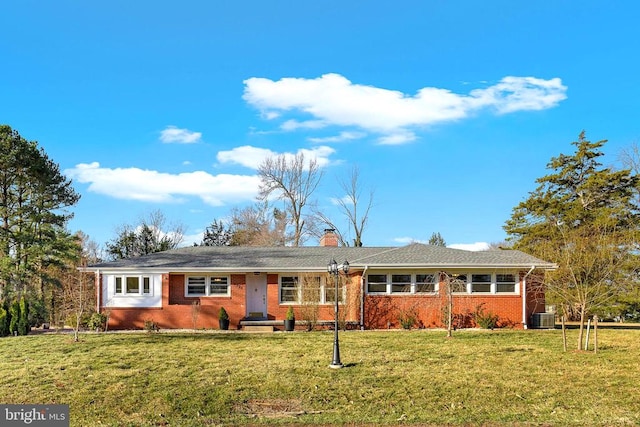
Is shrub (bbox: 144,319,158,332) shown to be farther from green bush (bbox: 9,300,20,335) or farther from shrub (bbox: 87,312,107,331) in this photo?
green bush (bbox: 9,300,20,335)

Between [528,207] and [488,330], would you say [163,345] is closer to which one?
[488,330]

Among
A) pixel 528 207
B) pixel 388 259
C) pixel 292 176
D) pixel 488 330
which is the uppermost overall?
pixel 292 176

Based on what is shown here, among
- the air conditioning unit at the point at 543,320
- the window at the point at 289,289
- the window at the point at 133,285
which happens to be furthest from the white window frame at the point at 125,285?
the air conditioning unit at the point at 543,320

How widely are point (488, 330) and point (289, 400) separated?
47.1ft

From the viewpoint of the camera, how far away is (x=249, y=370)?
14508 mm

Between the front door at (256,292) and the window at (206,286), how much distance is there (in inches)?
54.9

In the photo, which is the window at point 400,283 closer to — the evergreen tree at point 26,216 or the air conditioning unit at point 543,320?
the air conditioning unit at point 543,320

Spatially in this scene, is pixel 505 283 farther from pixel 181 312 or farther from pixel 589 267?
pixel 181 312

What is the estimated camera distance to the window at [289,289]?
26.6 meters

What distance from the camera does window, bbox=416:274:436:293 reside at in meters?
25.5

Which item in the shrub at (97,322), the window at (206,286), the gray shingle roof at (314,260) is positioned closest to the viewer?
the shrub at (97,322)

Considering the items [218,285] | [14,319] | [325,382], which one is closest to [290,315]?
[218,285]

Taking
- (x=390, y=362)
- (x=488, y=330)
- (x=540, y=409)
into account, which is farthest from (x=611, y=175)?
(x=540, y=409)

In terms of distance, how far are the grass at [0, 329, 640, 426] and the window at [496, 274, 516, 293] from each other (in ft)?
19.5
